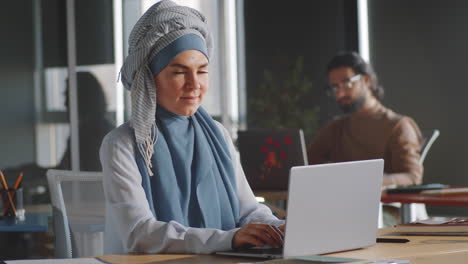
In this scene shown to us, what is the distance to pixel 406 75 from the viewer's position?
8.29 metres

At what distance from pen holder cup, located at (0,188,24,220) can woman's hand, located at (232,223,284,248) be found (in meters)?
2.13

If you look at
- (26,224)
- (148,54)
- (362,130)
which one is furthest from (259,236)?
(362,130)

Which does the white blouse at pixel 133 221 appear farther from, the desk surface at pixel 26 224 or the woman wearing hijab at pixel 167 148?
the desk surface at pixel 26 224

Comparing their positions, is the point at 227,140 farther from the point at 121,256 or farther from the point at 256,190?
the point at 256,190

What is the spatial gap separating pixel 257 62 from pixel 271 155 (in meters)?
4.14

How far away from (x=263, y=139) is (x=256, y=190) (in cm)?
28

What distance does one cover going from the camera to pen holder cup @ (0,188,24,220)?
3.88 metres

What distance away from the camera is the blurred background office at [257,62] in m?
6.30

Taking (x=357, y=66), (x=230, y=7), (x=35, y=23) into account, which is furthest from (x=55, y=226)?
(x=230, y=7)

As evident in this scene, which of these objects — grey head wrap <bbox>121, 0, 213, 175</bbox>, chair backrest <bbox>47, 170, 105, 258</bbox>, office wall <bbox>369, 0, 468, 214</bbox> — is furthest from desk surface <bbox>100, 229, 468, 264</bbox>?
office wall <bbox>369, 0, 468, 214</bbox>

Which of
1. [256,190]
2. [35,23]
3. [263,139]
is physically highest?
[35,23]

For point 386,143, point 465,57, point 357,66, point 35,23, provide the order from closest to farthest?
point 386,143 < point 357,66 < point 35,23 < point 465,57

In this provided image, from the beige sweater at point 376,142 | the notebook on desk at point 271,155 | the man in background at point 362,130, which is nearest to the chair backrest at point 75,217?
the notebook on desk at point 271,155

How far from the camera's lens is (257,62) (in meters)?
8.48
